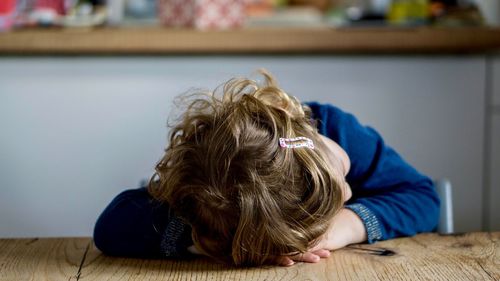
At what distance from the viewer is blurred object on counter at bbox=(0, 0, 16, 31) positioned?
1804 millimetres

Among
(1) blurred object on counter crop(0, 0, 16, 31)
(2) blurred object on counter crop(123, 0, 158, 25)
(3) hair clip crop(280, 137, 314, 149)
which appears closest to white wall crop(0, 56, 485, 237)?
(1) blurred object on counter crop(0, 0, 16, 31)

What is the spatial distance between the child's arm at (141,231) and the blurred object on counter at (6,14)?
808 millimetres

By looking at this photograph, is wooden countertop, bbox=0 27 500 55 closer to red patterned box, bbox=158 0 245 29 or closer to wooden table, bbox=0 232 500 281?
red patterned box, bbox=158 0 245 29

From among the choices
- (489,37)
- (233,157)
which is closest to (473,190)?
(489,37)

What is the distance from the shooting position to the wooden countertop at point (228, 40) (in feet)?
5.59

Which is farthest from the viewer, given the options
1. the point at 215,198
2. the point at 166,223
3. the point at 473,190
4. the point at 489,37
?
the point at 473,190

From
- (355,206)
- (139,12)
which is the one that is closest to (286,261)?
(355,206)

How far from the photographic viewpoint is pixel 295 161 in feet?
3.18

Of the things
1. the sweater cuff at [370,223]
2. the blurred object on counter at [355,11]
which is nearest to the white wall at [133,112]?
the blurred object on counter at [355,11]

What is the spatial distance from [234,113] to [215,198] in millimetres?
115

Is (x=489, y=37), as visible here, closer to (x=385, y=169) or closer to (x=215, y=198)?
(x=385, y=169)

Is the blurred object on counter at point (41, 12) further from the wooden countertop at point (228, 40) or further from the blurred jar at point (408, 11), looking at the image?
the blurred jar at point (408, 11)

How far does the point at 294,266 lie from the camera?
0.95m

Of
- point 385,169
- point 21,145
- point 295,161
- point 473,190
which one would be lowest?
point 473,190
